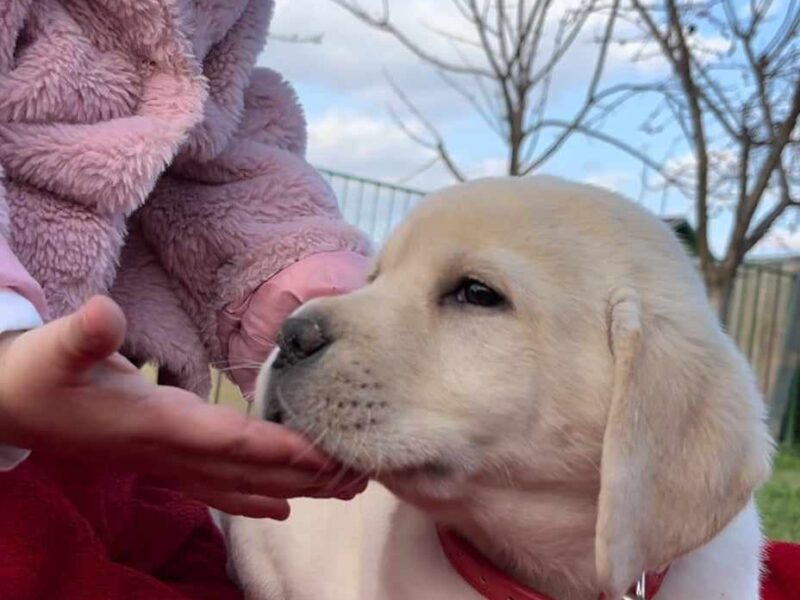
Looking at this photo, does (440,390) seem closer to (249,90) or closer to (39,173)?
(39,173)

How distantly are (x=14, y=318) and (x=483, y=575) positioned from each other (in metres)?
0.68

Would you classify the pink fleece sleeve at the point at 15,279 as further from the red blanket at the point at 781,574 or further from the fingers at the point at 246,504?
the red blanket at the point at 781,574

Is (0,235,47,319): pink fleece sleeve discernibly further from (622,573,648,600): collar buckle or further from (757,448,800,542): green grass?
(757,448,800,542): green grass

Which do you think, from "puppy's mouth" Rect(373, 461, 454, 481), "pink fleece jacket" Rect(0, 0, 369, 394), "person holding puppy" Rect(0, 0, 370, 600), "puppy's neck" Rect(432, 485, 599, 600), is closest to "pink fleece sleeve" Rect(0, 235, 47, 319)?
"person holding puppy" Rect(0, 0, 370, 600)

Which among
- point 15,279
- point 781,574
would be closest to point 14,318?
point 15,279

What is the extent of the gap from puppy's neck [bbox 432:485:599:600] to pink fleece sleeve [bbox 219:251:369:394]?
478mm

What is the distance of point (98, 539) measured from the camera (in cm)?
146

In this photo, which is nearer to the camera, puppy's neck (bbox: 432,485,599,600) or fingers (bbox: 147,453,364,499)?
fingers (bbox: 147,453,364,499)

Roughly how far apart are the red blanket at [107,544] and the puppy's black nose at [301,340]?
385 millimetres

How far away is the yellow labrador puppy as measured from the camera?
1225 mm

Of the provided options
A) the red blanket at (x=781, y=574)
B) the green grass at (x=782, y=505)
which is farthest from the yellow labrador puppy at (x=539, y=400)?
the green grass at (x=782, y=505)

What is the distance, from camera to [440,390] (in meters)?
1.25

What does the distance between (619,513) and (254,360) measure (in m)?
0.74

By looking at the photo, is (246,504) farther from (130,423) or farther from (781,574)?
(781,574)
